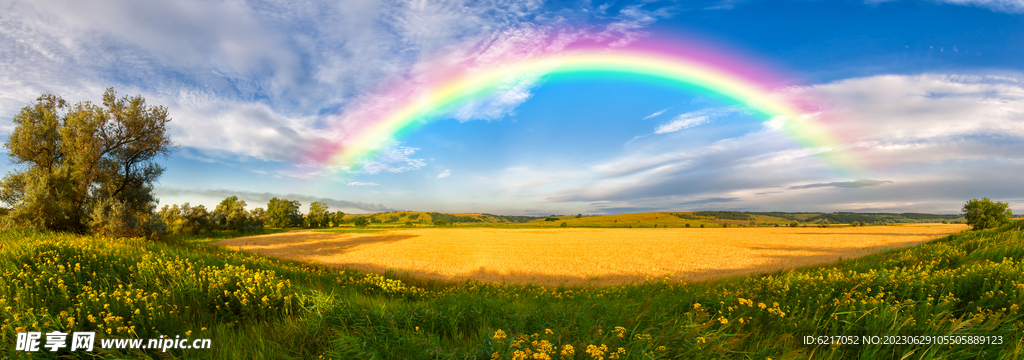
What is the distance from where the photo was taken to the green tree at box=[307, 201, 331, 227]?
89688 millimetres

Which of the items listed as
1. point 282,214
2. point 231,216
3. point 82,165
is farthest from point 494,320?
point 282,214

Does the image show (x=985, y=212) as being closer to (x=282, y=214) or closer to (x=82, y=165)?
(x=82, y=165)

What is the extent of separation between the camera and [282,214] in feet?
282

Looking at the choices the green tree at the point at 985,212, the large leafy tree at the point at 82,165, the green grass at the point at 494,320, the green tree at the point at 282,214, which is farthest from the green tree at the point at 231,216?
the green tree at the point at 985,212

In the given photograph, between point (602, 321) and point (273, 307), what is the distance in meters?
4.93

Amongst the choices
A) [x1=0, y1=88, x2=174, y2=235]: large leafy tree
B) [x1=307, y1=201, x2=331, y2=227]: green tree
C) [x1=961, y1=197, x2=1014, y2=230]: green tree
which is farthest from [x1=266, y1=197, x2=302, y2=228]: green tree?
[x1=961, y1=197, x2=1014, y2=230]: green tree

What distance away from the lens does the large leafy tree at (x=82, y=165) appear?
18688mm

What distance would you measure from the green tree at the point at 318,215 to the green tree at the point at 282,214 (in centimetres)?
275

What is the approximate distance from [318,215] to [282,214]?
7.70 metres

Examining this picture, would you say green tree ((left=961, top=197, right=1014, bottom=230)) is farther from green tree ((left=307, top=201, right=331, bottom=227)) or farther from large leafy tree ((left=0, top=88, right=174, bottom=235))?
green tree ((left=307, top=201, right=331, bottom=227))

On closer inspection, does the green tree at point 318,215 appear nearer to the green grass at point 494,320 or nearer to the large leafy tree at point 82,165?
the large leafy tree at point 82,165

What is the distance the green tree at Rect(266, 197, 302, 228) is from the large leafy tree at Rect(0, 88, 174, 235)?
7068 cm

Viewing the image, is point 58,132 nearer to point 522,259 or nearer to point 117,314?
point 117,314

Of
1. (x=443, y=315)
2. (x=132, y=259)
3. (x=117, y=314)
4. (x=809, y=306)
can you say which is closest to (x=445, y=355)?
(x=443, y=315)
